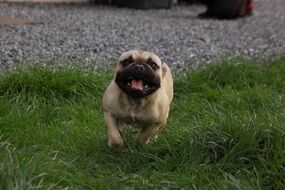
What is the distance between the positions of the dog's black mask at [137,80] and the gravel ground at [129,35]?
233cm

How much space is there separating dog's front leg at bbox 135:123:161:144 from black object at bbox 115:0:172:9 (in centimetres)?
836

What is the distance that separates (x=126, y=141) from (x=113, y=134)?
258 mm

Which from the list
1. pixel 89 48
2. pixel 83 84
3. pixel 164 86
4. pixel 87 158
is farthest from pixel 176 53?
pixel 87 158

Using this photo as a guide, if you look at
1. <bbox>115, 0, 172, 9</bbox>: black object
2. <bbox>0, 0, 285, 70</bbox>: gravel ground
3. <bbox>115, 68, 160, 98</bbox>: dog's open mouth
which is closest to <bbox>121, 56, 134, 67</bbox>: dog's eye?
<bbox>115, 68, 160, 98</bbox>: dog's open mouth

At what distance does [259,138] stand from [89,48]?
3989mm

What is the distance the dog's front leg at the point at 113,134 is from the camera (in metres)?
4.18

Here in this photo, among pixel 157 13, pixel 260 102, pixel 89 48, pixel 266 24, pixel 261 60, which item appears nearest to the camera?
pixel 260 102

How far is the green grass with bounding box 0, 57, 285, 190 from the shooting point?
11.8ft

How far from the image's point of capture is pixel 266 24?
1095 centimetres

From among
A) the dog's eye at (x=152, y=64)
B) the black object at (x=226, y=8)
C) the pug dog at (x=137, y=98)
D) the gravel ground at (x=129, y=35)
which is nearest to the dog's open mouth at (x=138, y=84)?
the pug dog at (x=137, y=98)

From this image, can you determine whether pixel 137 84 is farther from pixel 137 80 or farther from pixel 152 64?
pixel 152 64

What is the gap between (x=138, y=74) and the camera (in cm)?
407

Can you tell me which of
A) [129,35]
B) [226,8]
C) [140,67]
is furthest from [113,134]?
[226,8]

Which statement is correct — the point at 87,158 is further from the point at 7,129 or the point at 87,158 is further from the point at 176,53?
the point at 176,53
